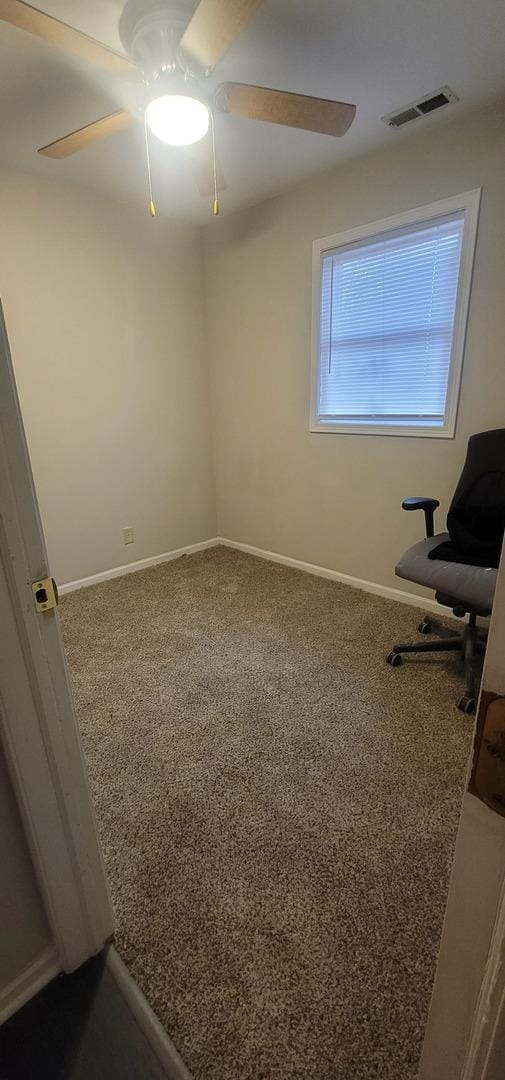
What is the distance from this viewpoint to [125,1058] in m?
0.87

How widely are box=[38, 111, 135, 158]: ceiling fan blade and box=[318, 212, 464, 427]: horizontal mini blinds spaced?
1334mm

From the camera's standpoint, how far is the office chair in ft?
5.98

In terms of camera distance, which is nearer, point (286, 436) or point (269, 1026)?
point (269, 1026)

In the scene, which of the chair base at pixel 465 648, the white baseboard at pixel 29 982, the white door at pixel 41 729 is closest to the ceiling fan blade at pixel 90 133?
the white door at pixel 41 729

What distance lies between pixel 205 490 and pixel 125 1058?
3192mm

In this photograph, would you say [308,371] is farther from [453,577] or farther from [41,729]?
[41,729]

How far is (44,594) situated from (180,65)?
69.3 inches

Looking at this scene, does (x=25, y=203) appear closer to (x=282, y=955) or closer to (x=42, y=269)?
(x=42, y=269)

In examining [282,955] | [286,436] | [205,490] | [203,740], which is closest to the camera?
[282,955]

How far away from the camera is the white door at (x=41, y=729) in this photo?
696 mm

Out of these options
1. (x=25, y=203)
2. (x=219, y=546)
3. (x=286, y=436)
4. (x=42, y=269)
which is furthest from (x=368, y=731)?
(x=25, y=203)

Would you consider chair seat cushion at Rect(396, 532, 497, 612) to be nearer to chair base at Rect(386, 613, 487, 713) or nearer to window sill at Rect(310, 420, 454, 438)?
chair base at Rect(386, 613, 487, 713)

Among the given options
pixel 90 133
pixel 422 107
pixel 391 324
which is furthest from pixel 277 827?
pixel 422 107

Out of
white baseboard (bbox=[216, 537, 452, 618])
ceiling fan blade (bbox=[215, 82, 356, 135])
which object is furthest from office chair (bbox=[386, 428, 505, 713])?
ceiling fan blade (bbox=[215, 82, 356, 135])
